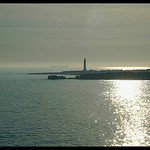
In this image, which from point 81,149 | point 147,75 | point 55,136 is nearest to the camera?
point 81,149

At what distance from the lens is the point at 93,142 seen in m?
25.2

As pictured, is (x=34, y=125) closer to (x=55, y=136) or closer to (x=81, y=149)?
(x=55, y=136)

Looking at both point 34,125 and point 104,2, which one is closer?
point 104,2

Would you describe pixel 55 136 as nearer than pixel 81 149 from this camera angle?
No

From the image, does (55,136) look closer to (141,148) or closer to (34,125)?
(34,125)

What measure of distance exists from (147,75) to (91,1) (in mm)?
206072

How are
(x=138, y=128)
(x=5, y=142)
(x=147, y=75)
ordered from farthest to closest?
1. (x=147, y=75)
2. (x=138, y=128)
3. (x=5, y=142)

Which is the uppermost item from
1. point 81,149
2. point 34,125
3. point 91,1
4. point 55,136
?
point 34,125

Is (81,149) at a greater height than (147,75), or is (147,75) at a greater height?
(147,75)

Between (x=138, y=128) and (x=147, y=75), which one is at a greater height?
(x=147, y=75)

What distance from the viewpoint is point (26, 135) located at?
90.0 feet

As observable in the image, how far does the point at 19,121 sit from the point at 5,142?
37.3 feet

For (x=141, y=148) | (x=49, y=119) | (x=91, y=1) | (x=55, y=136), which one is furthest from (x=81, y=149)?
(x=49, y=119)

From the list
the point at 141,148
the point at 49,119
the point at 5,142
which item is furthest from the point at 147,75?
the point at 141,148
